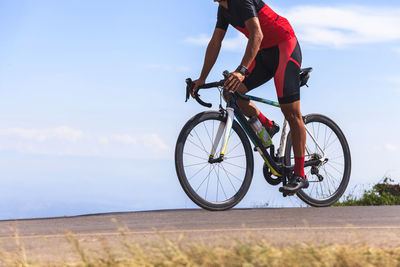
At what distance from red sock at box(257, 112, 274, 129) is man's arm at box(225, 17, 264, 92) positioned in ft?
2.91

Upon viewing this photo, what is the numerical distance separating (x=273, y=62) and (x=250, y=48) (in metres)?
0.64

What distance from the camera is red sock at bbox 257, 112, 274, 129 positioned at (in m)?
6.71

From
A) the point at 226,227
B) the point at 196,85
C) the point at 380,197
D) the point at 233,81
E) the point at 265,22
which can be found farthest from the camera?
the point at 380,197

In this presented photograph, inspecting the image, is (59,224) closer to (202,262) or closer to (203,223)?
(203,223)

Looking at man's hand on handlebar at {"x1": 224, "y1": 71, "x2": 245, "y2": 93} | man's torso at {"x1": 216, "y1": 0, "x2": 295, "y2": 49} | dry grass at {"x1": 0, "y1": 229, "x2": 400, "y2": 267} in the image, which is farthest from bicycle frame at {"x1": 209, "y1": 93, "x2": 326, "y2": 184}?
dry grass at {"x1": 0, "y1": 229, "x2": 400, "y2": 267}

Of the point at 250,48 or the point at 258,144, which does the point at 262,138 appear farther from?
the point at 250,48

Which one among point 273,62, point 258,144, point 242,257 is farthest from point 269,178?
point 242,257

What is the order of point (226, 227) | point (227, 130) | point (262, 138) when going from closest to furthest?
point (226, 227), point (227, 130), point (262, 138)

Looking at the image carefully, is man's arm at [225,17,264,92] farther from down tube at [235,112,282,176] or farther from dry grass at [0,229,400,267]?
dry grass at [0,229,400,267]

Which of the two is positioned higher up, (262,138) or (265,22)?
(265,22)

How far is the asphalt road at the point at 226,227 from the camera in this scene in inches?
176

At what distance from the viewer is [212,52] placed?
6613 mm

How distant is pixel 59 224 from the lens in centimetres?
641

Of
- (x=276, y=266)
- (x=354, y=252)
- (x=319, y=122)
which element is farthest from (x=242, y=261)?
(x=319, y=122)
